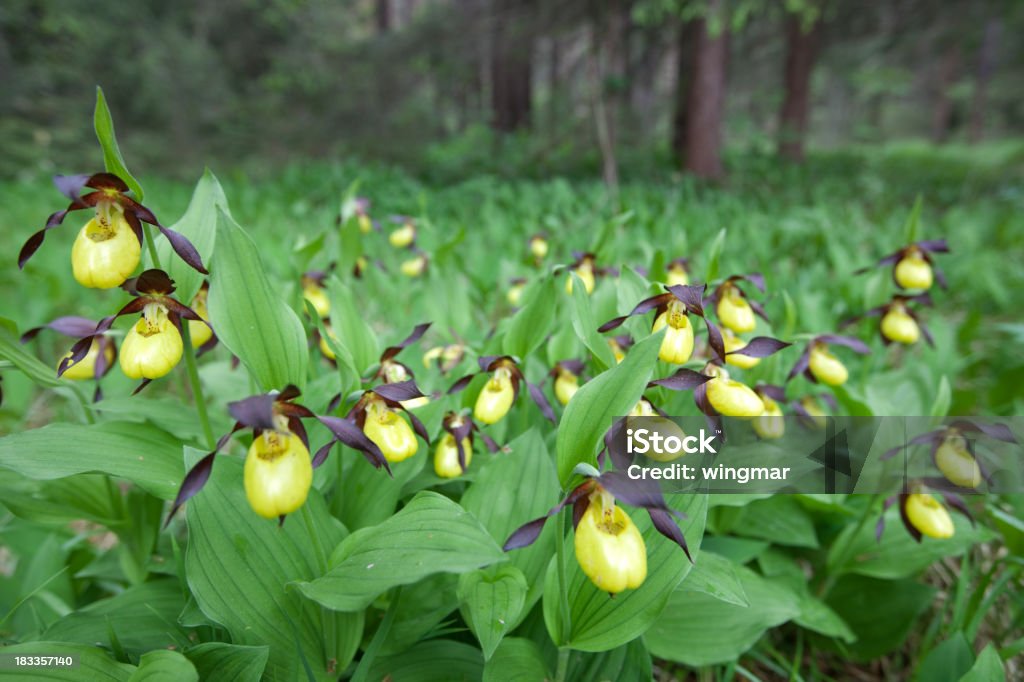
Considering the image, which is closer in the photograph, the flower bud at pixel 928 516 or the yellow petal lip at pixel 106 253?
the yellow petal lip at pixel 106 253

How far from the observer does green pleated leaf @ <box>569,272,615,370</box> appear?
1021mm

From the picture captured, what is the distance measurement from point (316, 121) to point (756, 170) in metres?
7.69

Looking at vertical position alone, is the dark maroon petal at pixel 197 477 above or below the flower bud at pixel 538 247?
below

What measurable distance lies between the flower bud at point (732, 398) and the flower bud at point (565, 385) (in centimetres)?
→ 37

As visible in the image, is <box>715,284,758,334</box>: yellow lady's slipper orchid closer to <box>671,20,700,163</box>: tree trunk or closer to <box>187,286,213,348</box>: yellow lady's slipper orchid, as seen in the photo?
<box>187,286,213,348</box>: yellow lady's slipper orchid

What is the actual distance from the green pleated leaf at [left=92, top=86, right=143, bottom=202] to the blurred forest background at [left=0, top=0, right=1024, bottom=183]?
541cm

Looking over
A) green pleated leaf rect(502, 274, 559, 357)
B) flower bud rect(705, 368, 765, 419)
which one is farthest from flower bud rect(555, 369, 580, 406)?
flower bud rect(705, 368, 765, 419)

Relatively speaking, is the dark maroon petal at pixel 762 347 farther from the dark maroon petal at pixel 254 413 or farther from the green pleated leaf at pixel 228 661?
the green pleated leaf at pixel 228 661

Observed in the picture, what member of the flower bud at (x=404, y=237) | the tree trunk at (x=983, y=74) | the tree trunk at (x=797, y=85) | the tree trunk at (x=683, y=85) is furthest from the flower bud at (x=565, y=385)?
the tree trunk at (x=983, y=74)

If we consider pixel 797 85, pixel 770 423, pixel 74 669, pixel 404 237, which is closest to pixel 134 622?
pixel 74 669

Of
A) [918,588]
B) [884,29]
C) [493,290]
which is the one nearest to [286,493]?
[918,588]

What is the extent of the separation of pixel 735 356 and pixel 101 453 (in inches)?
51.9

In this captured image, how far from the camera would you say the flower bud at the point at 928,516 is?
1231 mm

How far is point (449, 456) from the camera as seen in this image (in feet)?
3.94
